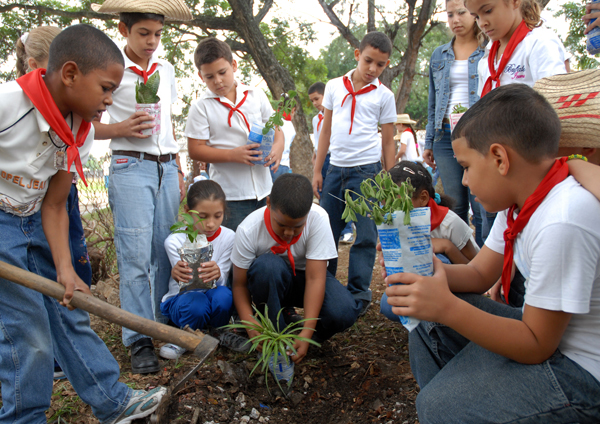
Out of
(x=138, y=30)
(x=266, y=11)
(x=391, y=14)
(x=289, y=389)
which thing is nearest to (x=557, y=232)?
(x=289, y=389)

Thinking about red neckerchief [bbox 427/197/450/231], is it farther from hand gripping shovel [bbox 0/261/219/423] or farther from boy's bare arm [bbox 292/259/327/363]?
hand gripping shovel [bbox 0/261/219/423]

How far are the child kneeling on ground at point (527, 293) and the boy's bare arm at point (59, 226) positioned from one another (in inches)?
58.7

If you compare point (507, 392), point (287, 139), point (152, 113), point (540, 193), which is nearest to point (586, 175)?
point (540, 193)

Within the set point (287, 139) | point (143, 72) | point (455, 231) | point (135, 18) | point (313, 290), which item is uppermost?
point (135, 18)

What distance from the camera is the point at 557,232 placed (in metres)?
1.36

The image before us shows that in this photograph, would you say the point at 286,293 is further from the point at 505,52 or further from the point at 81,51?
the point at 505,52

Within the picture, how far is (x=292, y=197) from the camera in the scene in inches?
102

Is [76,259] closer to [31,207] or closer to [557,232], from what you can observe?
[31,207]

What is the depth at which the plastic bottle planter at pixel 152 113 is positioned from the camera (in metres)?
2.83

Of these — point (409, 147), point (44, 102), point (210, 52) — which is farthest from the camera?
point (409, 147)

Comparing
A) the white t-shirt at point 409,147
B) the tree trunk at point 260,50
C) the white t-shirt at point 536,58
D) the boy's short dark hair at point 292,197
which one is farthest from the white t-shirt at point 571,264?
the tree trunk at point 260,50

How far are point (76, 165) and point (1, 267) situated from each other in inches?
21.5

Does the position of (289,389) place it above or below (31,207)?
below

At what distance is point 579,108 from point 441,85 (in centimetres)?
208
